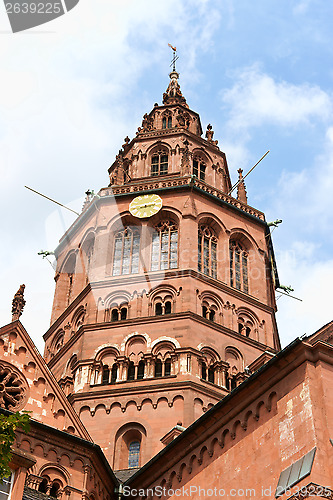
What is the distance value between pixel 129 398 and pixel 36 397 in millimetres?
9752

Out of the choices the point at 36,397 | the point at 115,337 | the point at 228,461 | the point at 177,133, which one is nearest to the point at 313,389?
the point at 228,461

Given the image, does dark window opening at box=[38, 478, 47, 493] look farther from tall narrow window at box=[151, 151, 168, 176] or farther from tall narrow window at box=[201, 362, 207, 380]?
tall narrow window at box=[151, 151, 168, 176]

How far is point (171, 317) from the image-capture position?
4044 centimetres

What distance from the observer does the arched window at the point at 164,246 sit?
43.4 metres

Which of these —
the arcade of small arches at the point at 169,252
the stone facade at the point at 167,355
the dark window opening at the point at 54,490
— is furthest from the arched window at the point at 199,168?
the dark window opening at the point at 54,490

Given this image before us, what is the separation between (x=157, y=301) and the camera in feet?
137

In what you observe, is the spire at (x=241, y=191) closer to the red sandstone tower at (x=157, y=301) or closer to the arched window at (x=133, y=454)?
the red sandstone tower at (x=157, y=301)

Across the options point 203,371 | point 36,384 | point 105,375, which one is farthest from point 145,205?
point 36,384

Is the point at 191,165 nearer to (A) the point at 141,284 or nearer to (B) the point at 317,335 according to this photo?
(A) the point at 141,284

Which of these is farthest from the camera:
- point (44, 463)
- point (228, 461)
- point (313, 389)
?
point (44, 463)

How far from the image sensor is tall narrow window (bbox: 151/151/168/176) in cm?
5051

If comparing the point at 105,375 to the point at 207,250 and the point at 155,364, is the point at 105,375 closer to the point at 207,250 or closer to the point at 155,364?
the point at 155,364

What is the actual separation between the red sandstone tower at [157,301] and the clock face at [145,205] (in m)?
0.06

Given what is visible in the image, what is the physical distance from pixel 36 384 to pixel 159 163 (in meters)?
24.7
